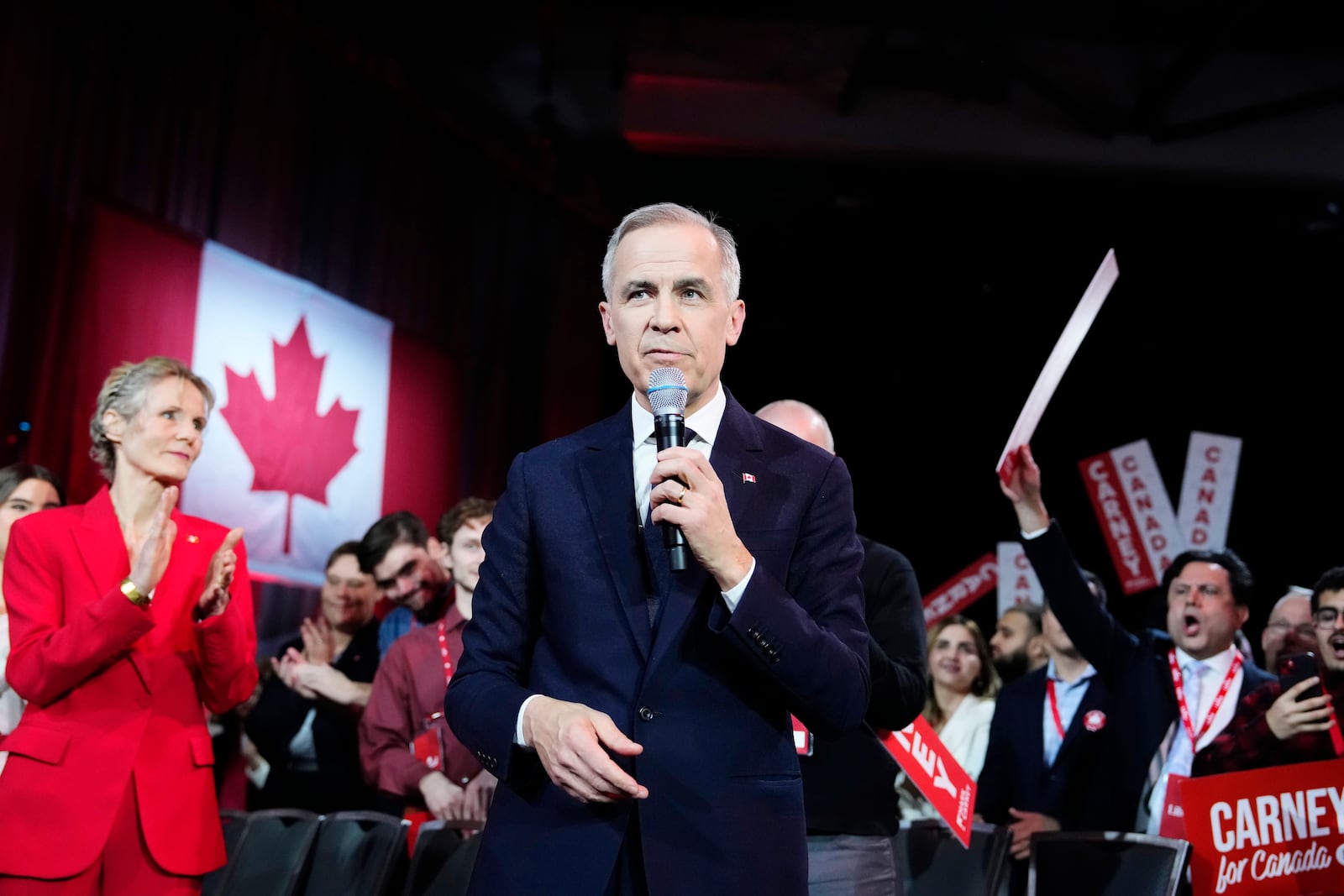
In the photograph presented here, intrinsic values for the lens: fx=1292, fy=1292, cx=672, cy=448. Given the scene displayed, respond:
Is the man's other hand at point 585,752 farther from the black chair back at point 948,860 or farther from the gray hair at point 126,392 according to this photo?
the black chair back at point 948,860

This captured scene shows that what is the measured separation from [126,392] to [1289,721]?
111 inches

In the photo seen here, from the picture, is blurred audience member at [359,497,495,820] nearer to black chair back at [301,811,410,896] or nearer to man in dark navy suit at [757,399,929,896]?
black chair back at [301,811,410,896]

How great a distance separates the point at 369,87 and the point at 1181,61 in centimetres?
484

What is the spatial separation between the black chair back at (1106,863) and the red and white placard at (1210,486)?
5003 millimetres

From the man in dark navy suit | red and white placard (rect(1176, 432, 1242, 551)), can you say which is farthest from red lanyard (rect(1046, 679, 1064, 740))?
red and white placard (rect(1176, 432, 1242, 551))

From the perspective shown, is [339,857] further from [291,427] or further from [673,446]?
[291,427]

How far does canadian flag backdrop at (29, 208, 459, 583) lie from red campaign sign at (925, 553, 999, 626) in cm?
338

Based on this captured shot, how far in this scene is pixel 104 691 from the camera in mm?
2553

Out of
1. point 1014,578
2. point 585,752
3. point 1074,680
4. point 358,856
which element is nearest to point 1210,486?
point 1014,578

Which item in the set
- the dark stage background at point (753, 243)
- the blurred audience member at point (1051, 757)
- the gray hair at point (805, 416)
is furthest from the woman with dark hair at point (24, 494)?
the blurred audience member at point (1051, 757)

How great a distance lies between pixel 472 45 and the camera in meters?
8.76

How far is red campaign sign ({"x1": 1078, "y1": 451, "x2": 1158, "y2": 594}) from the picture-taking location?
7664 mm

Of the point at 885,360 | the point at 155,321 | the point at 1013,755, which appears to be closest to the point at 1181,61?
the point at 885,360

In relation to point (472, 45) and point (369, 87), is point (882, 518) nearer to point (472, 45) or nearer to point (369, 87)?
point (472, 45)
